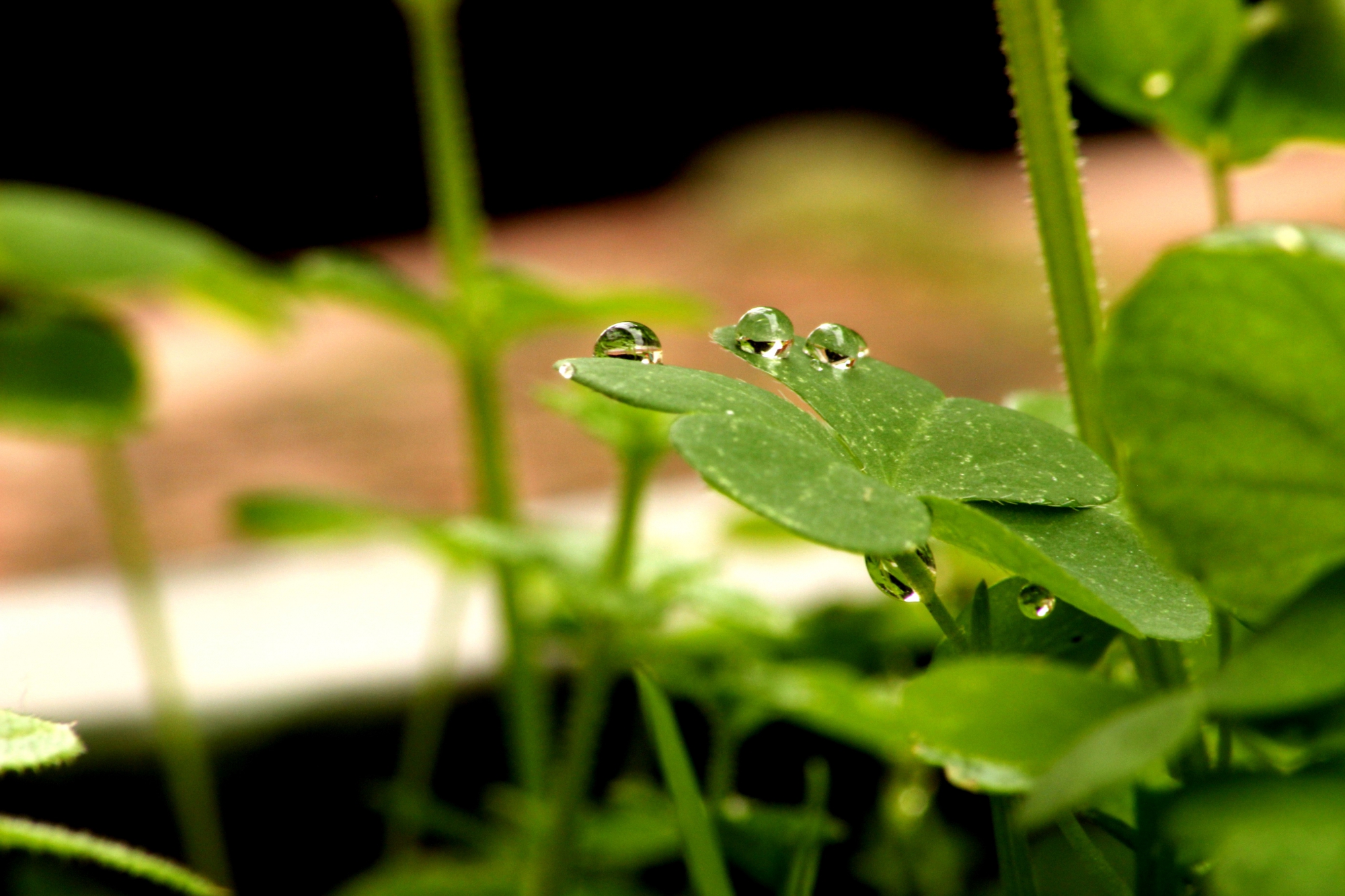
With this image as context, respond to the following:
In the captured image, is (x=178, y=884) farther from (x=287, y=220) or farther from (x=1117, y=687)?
(x=287, y=220)

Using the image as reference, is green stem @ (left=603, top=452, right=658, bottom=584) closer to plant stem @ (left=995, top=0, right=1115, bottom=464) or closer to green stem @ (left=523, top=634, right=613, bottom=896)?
green stem @ (left=523, top=634, right=613, bottom=896)

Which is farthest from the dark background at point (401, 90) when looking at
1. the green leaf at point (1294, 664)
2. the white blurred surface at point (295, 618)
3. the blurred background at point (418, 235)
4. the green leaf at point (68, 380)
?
the green leaf at point (1294, 664)

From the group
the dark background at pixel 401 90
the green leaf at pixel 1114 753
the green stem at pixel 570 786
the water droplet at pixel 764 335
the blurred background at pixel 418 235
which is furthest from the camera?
the dark background at pixel 401 90

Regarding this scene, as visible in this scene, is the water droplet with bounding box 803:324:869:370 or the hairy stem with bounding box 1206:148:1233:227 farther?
the hairy stem with bounding box 1206:148:1233:227

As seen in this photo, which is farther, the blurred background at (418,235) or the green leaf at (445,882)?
the blurred background at (418,235)

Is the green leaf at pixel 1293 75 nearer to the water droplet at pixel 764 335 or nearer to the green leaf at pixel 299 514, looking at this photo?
the water droplet at pixel 764 335

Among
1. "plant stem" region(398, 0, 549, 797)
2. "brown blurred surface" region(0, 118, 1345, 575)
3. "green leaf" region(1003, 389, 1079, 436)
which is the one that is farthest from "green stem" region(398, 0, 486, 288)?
"green leaf" region(1003, 389, 1079, 436)

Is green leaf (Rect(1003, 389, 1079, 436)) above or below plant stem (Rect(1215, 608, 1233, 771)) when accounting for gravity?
above
